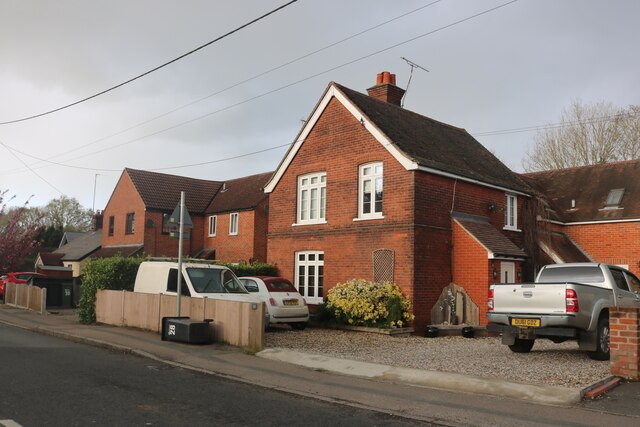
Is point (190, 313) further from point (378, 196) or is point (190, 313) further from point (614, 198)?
point (614, 198)

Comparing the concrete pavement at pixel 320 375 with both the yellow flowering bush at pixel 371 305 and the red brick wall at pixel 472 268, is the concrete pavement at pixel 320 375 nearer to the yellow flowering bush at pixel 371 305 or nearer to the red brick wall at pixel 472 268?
the yellow flowering bush at pixel 371 305

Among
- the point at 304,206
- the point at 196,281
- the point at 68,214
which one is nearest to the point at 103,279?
the point at 196,281

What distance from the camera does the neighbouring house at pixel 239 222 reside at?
31.2m

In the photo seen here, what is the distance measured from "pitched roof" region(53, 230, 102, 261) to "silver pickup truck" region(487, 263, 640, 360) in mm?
34119

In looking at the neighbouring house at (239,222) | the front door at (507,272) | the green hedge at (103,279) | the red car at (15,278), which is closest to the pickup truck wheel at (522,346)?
the front door at (507,272)

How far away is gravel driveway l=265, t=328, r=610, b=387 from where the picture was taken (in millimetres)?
9414

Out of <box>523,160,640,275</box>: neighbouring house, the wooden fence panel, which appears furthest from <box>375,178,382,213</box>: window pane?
the wooden fence panel

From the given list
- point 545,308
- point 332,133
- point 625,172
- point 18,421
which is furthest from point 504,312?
point 625,172

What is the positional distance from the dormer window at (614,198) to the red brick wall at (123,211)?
80.6 ft

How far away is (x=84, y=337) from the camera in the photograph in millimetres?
13719

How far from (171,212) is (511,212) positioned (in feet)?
68.9

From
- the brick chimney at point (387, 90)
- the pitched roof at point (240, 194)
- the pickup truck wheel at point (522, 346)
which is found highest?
the brick chimney at point (387, 90)

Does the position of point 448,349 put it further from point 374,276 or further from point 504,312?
point 374,276

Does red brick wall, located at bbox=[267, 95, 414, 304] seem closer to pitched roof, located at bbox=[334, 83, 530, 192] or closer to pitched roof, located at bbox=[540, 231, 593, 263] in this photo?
pitched roof, located at bbox=[334, 83, 530, 192]
